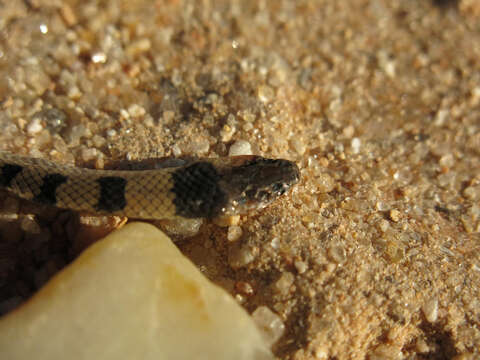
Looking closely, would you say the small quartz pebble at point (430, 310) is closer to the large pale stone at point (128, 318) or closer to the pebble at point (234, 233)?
the large pale stone at point (128, 318)

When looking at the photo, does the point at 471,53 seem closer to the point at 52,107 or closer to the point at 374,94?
the point at 374,94

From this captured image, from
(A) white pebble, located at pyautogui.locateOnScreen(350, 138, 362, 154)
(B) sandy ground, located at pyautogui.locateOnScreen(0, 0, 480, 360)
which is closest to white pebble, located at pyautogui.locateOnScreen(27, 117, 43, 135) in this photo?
(B) sandy ground, located at pyautogui.locateOnScreen(0, 0, 480, 360)

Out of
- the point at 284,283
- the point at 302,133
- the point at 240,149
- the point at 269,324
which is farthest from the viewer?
the point at 302,133

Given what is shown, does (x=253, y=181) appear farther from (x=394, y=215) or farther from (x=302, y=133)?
(x=394, y=215)

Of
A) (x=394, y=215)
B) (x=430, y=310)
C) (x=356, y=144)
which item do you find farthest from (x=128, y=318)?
(x=356, y=144)

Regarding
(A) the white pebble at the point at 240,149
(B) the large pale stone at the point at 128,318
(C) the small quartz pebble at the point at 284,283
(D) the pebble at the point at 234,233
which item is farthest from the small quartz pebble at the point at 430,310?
(A) the white pebble at the point at 240,149

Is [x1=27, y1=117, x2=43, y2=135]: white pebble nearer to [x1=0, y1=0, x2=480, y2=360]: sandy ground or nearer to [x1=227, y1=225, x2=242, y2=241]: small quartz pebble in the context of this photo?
[x1=0, y1=0, x2=480, y2=360]: sandy ground
